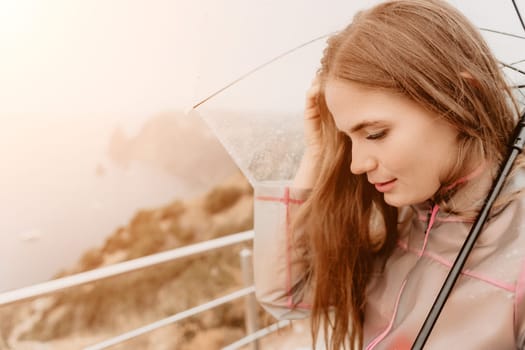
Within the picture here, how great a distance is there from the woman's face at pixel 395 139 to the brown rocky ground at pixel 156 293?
3.64 feet

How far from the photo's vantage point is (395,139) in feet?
2.49

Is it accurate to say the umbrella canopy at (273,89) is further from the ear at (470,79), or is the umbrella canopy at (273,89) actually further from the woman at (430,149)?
the ear at (470,79)

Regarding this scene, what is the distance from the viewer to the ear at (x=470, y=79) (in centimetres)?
74

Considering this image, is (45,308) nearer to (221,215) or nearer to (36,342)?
Answer: (36,342)

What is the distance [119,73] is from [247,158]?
85 centimetres

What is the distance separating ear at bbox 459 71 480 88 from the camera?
2.43ft

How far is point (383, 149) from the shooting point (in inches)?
30.5

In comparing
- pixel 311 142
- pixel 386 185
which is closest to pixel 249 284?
pixel 311 142

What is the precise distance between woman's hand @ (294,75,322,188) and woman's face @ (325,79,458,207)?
4.8 inches

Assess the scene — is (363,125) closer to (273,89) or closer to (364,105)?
(364,105)

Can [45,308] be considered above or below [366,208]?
below

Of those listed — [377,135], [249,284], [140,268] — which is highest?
[377,135]

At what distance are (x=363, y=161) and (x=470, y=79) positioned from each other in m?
0.23

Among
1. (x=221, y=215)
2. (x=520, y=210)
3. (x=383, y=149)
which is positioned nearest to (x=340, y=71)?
(x=383, y=149)
